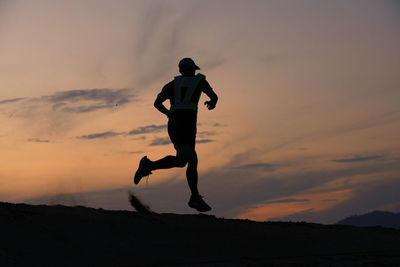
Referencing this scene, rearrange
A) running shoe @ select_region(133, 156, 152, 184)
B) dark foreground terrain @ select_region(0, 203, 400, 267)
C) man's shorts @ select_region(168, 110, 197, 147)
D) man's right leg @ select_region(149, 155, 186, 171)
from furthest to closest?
running shoe @ select_region(133, 156, 152, 184) → man's right leg @ select_region(149, 155, 186, 171) → man's shorts @ select_region(168, 110, 197, 147) → dark foreground terrain @ select_region(0, 203, 400, 267)

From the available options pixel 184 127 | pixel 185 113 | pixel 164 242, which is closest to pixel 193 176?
pixel 184 127

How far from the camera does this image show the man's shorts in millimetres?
9516

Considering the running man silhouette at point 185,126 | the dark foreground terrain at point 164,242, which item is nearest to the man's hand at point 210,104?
the running man silhouette at point 185,126

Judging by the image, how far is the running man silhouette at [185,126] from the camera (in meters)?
9.55

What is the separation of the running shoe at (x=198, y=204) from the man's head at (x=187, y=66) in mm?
2024

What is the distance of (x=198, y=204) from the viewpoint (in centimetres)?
966

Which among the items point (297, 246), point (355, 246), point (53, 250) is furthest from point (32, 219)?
point (355, 246)

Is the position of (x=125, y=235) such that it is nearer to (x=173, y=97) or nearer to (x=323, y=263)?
(x=323, y=263)

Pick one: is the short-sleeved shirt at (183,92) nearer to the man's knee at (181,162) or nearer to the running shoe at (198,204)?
the man's knee at (181,162)

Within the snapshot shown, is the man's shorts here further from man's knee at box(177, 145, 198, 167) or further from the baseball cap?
the baseball cap

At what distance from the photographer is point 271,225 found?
9414 millimetres

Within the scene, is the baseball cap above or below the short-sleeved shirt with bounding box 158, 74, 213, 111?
above

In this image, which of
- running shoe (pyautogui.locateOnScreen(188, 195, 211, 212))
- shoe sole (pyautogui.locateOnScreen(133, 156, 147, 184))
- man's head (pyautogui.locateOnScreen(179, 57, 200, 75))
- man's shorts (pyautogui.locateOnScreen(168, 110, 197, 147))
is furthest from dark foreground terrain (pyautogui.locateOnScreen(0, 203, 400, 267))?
man's head (pyautogui.locateOnScreen(179, 57, 200, 75))

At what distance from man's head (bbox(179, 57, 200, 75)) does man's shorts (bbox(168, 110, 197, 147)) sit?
731 mm
